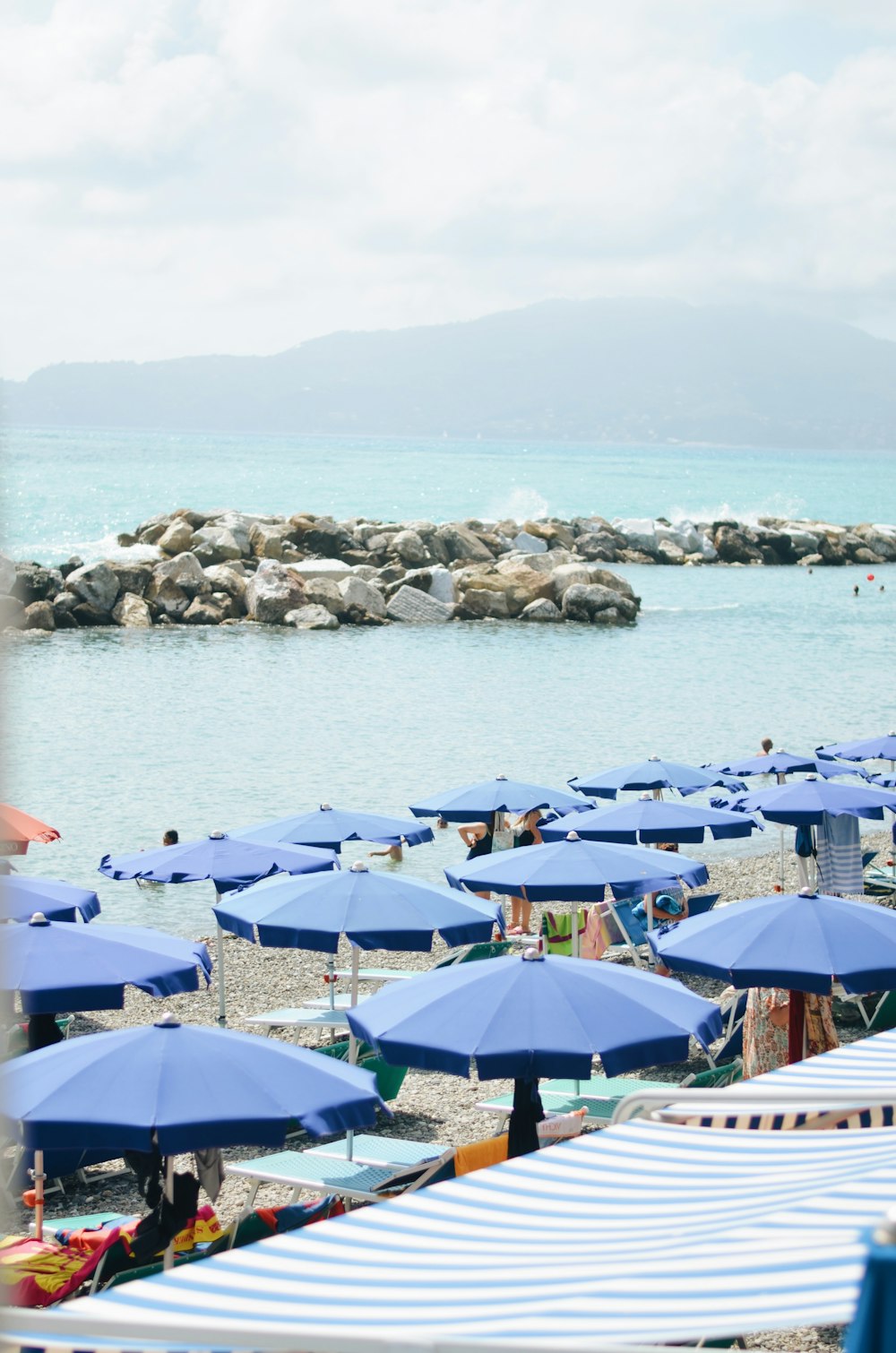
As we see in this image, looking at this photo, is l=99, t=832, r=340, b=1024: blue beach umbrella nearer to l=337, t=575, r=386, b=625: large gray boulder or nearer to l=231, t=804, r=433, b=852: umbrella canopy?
l=231, t=804, r=433, b=852: umbrella canopy

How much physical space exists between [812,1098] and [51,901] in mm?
6841

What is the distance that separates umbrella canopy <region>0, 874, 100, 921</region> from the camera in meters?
9.94

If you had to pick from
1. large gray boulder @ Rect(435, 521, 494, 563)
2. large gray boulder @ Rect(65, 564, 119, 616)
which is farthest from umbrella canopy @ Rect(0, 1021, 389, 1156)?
large gray boulder @ Rect(435, 521, 494, 563)

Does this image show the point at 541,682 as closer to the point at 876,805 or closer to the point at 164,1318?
the point at 876,805

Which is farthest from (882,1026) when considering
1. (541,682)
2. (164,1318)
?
(541,682)

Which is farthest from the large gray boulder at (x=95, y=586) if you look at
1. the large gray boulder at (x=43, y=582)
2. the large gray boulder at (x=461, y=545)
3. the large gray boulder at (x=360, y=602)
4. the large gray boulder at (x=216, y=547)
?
the large gray boulder at (x=461, y=545)

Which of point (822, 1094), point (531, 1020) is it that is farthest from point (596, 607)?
point (822, 1094)

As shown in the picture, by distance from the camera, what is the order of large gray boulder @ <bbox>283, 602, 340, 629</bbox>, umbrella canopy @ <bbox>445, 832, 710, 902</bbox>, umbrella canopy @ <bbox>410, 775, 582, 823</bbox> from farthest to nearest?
large gray boulder @ <bbox>283, 602, 340, 629</bbox> → umbrella canopy @ <bbox>410, 775, 582, 823</bbox> → umbrella canopy @ <bbox>445, 832, 710, 902</bbox>

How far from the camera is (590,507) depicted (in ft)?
376

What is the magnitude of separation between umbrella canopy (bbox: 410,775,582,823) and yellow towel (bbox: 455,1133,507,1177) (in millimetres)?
6498

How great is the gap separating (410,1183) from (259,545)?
40.1m

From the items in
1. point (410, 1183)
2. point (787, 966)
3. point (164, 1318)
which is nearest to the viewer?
point (164, 1318)

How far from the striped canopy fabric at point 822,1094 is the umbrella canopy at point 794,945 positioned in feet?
4.47

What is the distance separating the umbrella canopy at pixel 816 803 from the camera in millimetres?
12977
